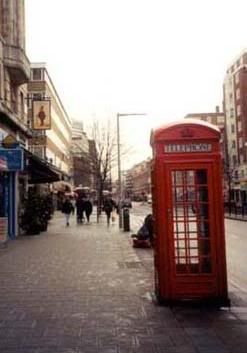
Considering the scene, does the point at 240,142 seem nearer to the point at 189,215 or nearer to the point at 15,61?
the point at 15,61

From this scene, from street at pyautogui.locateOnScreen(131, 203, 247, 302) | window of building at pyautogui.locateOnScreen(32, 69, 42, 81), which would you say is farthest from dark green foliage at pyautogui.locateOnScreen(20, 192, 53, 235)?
window of building at pyautogui.locateOnScreen(32, 69, 42, 81)

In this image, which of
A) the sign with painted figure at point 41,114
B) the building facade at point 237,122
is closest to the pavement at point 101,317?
the sign with painted figure at point 41,114

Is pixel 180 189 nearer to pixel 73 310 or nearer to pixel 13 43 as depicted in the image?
pixel 73 310

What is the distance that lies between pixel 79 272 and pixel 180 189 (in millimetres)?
4468

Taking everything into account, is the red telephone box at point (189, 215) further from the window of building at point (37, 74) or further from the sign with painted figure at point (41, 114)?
the window of building at point (37, 74)

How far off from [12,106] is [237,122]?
59.3 meters

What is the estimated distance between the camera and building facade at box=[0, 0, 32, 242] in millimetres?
21155

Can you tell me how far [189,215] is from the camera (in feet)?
26.7

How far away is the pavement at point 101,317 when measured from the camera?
596 centimetres

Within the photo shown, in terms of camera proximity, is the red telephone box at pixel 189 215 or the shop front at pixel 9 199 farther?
the shop front at pixel 9 199

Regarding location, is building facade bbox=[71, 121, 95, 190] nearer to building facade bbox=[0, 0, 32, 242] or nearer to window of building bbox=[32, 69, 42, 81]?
window of building bbox=[32, 69, 42, 81]

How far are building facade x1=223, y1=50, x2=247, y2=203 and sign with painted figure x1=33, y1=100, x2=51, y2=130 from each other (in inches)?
1851

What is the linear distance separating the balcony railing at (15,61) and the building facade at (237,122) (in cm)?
4901

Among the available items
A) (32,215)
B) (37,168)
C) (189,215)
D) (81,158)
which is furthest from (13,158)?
(81,158)
